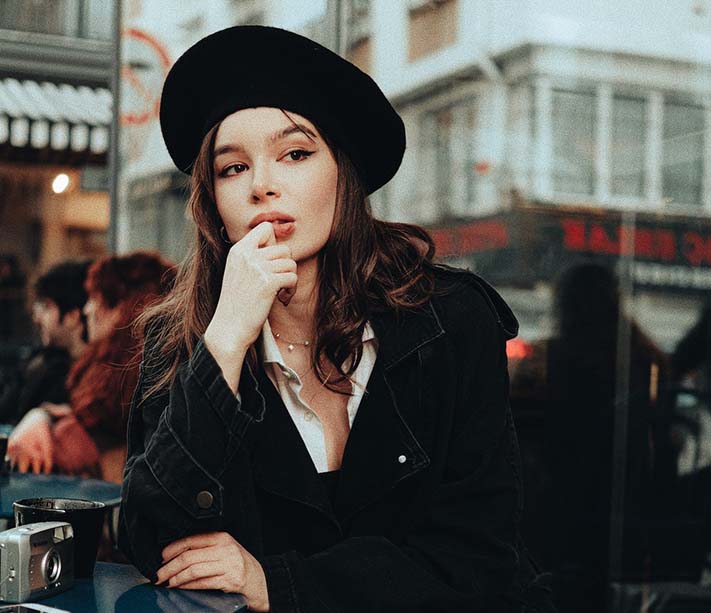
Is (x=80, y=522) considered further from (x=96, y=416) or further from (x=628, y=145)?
(x=628, y=145)

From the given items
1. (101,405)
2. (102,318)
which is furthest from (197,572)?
(102,318)

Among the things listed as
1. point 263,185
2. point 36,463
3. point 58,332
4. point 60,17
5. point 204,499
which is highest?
point 60,17

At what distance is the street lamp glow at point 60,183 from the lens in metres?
7.75

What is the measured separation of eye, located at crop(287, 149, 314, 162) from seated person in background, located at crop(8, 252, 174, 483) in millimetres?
1557

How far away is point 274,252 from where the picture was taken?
1.80m

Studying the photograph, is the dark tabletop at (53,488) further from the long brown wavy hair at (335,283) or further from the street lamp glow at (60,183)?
the street lamp glow at (60,183)

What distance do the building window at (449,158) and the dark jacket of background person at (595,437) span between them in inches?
19.9

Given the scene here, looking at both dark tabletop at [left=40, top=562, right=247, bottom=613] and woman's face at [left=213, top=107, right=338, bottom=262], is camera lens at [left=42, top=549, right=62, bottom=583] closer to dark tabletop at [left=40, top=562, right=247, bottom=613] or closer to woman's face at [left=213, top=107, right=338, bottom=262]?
dark tabletop at [left=40, top=562, right=247, bottom=613]

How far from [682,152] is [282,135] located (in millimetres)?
2445

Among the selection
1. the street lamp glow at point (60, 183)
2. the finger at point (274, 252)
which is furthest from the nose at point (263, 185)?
the street lamp glow at point (60, 183)

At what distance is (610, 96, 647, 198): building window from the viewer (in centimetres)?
A: 390

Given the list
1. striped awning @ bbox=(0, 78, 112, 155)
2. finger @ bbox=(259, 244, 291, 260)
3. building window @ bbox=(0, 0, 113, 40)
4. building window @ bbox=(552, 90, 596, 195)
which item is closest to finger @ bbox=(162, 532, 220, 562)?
finger @ bbox=(259, 244, 291, 260)

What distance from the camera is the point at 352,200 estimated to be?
202 centimetres

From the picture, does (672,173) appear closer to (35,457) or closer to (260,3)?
(260,3)
